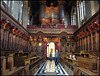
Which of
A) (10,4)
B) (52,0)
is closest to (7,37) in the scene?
(10,4)

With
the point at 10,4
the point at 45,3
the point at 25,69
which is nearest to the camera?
the point at 25,69

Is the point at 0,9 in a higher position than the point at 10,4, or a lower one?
lower

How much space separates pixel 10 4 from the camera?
935cm

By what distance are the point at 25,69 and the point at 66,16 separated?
15.9 metres

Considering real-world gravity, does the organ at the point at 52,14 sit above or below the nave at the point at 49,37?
above

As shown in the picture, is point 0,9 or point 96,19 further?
point 96,19

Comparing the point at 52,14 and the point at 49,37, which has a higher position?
the point at 52,14

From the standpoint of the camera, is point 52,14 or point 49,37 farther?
point 52,14

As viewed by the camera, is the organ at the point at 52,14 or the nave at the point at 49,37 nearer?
the nave at the point at 49,37

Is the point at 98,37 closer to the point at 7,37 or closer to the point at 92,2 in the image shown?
the point at 92,2

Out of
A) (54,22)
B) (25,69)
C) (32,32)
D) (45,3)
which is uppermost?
(45,3)

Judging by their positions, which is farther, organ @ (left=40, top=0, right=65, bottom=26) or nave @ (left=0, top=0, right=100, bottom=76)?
organ @ (left=40, top=0, right=65, bottom=26)

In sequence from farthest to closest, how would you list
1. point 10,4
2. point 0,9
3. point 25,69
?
1. point 10,4
2. point 0,9
3. point 25,69

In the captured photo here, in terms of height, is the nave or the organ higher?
the organ
